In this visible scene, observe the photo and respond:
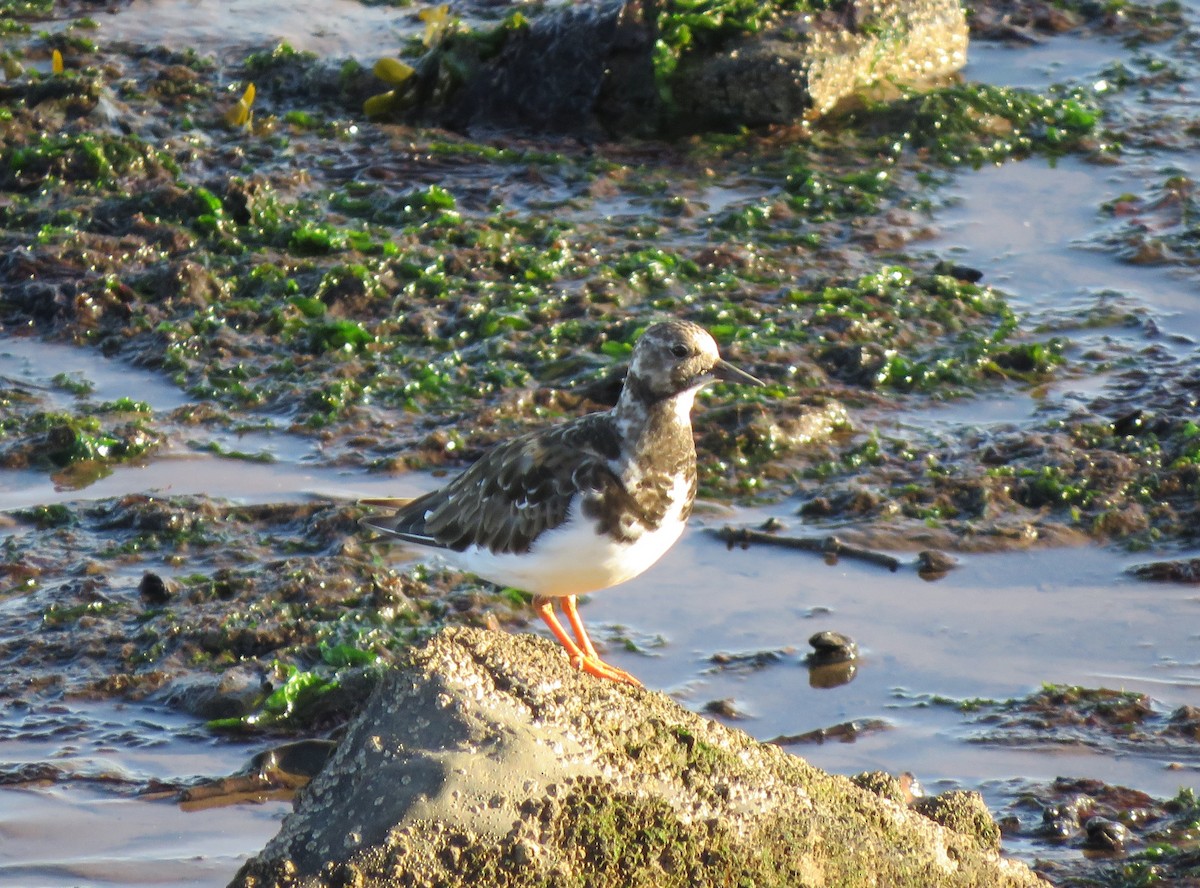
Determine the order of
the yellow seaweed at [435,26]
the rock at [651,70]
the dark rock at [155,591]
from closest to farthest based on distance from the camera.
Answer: the dark rock at [155,591] < the rock at [651,70] < the yellow seaweed at [435,26]

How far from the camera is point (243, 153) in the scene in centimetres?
833

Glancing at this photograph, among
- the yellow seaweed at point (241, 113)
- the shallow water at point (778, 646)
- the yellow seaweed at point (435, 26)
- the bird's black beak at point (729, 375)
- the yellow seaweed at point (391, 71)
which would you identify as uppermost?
the yellow seaweed at point (435, 26)

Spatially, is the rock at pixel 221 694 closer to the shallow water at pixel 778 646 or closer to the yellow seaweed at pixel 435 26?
the shallow water at pixel 778 646

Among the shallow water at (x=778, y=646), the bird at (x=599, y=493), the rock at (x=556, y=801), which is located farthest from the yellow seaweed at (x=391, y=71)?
the rock at (x=556, y=801)

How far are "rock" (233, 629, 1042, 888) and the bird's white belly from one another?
61cm

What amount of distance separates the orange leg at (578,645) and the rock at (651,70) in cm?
444

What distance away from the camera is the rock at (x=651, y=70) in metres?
8.60

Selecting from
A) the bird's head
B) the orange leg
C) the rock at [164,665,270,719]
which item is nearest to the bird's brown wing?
the bird's head

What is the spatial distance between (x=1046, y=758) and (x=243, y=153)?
5.24 meters

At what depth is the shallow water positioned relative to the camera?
4.29 m

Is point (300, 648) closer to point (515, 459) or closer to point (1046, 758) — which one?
point (515, 459)

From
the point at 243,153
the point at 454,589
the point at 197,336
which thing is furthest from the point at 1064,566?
the point at 243,153

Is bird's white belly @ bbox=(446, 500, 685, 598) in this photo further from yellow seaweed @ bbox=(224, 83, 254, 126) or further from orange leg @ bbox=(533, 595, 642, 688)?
yellow seaweed @ bbox=(224, 83, 254, 126)

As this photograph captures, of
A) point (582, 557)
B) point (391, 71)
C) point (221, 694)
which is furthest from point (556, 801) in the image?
point (391, 71)
